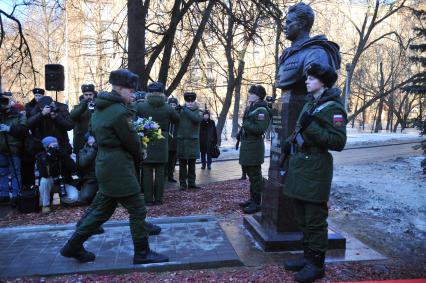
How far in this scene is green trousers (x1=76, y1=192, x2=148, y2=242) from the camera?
164 inches

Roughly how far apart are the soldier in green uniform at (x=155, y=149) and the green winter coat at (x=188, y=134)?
1230mm

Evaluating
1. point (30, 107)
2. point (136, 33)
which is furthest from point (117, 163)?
point (136, 33)

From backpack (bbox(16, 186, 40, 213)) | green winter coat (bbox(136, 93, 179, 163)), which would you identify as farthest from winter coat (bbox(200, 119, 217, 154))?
backpack (bbox(16, 186, 40, 213))

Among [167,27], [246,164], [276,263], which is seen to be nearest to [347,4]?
[167,27]

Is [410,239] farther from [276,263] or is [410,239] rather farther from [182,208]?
[182,208]

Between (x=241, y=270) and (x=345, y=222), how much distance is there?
259 centimetres

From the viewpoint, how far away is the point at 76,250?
429cm

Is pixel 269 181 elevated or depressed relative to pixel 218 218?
elevated

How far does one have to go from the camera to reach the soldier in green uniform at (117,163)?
4.00 metres

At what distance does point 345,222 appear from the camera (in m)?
6.16

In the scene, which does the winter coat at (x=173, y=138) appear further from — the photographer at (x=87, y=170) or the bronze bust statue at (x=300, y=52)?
the bronze bust statue at (x=300, y=52)

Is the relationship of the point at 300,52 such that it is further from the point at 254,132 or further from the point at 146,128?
the point at 146,128

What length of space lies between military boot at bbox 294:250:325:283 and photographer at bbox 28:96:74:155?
4.59 metres

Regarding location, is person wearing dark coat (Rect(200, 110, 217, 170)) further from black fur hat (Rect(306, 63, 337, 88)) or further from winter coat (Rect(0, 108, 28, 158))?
black fur hat (Rect(306, 63, 337, 88))
